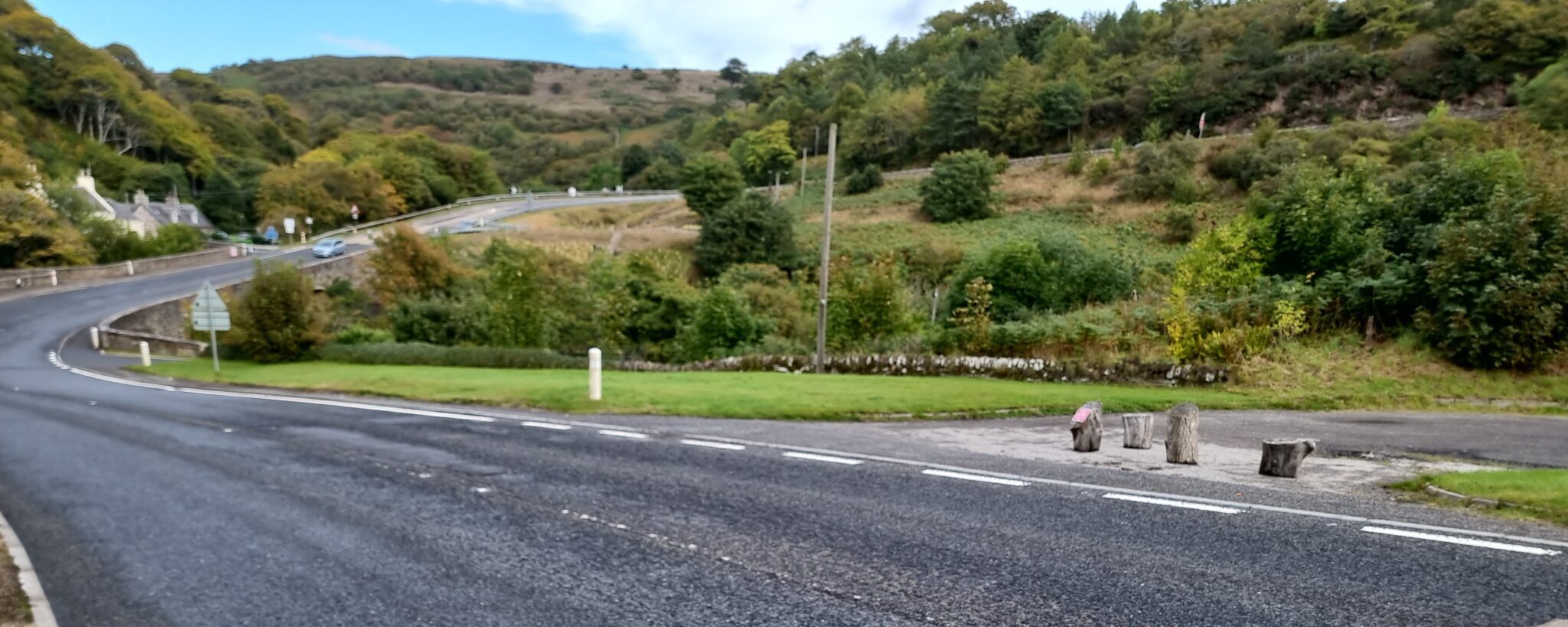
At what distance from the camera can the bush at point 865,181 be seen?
7688cm

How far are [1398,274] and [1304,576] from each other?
612 inches

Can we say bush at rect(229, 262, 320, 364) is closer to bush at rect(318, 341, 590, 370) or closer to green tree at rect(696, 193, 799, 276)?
bush at rect(318, 341, 590, 370)

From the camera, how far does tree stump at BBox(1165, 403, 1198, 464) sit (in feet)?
29.3

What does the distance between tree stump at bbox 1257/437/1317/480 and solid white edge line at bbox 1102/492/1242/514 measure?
176 cm

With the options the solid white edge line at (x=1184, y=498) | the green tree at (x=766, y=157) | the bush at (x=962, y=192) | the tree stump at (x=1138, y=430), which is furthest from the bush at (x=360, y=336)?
the green tree at (x=766, y=157)

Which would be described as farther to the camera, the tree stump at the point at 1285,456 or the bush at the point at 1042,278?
the bush at the point at 1042,278

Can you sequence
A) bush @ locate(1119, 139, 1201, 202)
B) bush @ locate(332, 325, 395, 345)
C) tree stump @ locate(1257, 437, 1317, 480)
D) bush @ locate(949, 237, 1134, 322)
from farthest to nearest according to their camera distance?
bush @ locate(1119, 139, 1201, 202), bush @ locate(332, 325, 395, 345), bush @ locate(949, 237, 1134, 322), tree stump @ locate(1257, 437, 1317, 480)

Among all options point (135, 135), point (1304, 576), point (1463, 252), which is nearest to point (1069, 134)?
point (1463, 252)

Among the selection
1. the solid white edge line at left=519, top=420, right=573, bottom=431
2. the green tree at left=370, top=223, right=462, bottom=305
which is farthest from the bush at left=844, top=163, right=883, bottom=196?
the solid white edge line at left=519, top=420, right=573, bottom=431

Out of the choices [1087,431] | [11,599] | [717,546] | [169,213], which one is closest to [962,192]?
[1087,431]

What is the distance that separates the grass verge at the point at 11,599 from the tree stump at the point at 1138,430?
34.9 ft

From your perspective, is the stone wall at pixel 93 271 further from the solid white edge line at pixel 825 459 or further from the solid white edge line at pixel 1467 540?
the solid white edge line at pixel 1467 540

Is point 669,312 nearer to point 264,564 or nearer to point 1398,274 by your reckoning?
point 1398,274

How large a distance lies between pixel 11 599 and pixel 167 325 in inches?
1582
